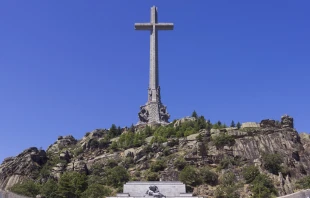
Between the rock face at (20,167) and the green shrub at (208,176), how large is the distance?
105 ft

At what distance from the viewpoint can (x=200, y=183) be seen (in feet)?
245

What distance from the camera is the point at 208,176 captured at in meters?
75.4

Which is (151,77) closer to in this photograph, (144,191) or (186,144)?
(186,144)

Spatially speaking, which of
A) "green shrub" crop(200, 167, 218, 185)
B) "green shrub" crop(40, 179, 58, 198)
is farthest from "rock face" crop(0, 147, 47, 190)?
"green shrub" crop(200, 167, 218, 185)

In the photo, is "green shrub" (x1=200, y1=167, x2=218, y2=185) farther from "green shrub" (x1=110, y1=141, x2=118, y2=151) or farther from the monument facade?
the monument facade

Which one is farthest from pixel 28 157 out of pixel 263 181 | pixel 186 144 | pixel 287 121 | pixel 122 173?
pixel 287 121

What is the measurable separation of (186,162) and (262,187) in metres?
17.1

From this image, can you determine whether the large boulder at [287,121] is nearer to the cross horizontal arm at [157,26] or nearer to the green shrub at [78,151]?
the cross horizontal arm at [157,26]

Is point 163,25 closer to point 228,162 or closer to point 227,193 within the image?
point 228,162

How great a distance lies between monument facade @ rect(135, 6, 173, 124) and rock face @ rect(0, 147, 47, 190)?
24.6 meters

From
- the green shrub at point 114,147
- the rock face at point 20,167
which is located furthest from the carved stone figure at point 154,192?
the green shrub at point 114,147

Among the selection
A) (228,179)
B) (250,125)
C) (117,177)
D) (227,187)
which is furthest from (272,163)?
(117,177)

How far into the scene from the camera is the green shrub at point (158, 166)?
79.6m

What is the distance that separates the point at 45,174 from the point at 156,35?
4016 cm
